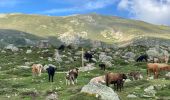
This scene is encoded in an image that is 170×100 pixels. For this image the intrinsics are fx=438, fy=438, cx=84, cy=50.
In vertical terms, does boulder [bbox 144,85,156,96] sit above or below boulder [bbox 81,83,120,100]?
below

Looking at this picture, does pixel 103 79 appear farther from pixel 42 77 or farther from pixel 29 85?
pixel 42 77

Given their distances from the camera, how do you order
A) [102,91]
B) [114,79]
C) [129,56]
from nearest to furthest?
[102,91] < [114,79] < [129,56]

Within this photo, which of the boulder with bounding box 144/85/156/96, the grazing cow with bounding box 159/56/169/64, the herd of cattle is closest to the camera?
the boulder with bounding box 144/85/156/96

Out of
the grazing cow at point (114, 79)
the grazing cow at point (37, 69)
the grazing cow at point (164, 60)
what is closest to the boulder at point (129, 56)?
the grazing cow at point (164, 60)

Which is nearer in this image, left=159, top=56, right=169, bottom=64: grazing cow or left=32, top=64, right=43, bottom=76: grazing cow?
left=32, top=64, right=43, bottom=76: grazing cow

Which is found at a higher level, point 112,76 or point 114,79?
point 112,76

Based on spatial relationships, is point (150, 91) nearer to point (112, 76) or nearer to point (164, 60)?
point (112, 76)

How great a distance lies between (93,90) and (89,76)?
2663 centimetres

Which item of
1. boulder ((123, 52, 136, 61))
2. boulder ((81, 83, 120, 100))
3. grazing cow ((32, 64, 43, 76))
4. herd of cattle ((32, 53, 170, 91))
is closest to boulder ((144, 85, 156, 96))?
herd of cattle ((32, 53, 170, 91))

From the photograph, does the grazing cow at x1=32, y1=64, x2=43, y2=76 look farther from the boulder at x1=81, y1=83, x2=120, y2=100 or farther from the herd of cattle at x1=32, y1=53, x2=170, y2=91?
the boulder at x1=81, y1=83, x2=120, y2=100

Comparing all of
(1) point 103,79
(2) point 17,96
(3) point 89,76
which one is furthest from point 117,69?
(2) point 17,96

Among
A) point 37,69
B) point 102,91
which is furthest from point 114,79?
point 37,69

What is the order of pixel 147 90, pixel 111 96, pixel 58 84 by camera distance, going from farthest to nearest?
pixel 58 84 < pixel 147 90 < pixel 111 96

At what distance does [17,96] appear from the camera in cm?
4944
